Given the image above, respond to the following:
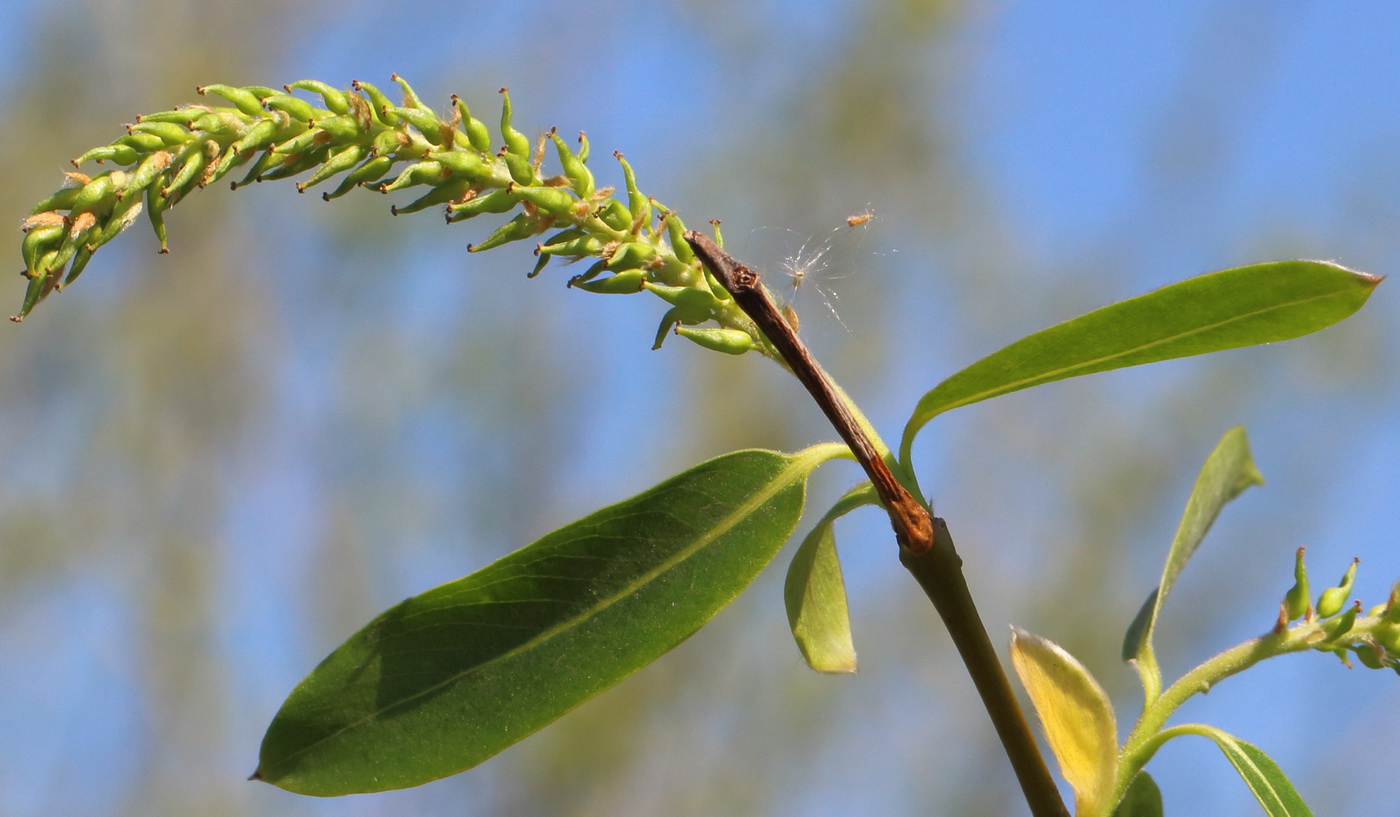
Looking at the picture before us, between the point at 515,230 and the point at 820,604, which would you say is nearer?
the point at 515,230

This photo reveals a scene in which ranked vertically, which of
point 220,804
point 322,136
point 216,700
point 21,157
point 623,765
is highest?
point 21,157

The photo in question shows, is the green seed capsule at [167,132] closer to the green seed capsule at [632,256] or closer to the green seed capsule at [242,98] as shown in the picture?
the green seed capsule at [242,98]

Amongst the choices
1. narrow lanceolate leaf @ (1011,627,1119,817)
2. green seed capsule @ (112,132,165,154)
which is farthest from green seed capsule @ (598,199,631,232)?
narrow lanceolate leaf @ (1011,627,1119,817)

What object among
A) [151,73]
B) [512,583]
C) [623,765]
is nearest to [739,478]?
[512,583]

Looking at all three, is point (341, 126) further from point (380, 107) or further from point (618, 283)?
point (618, 283)

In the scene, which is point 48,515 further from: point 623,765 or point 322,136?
point 322,136

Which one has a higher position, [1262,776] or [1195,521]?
[1195,521]

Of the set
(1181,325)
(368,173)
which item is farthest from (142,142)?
(1181,325)

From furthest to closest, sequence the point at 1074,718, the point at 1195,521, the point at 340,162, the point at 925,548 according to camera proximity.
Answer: the point at 1195,521 < the point at 1074,718 < the point at 340,162 < the point at 925,548
